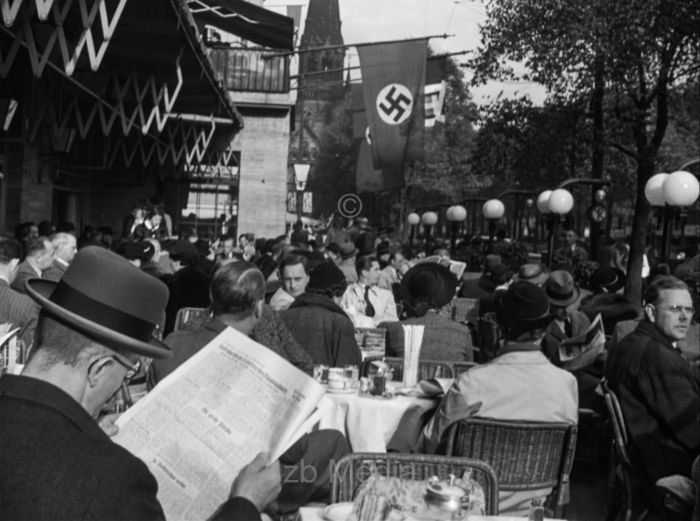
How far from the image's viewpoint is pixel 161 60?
50.8 feet

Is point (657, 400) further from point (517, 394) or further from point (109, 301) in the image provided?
point (109, 301)

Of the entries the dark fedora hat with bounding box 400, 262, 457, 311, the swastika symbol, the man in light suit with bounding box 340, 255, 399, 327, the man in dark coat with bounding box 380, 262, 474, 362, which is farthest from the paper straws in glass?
the swastika symbol

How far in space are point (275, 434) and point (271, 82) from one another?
2990 centimetres

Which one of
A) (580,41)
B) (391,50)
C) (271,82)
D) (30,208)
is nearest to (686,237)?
(271,82)

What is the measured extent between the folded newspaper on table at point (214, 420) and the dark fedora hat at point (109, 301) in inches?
8.4

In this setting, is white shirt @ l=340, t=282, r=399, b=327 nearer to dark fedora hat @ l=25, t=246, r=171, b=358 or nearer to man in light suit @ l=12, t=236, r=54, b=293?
man in light suit @ l=12, t=236, r=54, b=293

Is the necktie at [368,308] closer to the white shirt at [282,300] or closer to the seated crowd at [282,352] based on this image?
the seated crowd at [282,352]

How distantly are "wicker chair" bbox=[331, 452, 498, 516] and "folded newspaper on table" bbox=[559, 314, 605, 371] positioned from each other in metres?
4.41

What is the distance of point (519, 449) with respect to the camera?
16.0 ft

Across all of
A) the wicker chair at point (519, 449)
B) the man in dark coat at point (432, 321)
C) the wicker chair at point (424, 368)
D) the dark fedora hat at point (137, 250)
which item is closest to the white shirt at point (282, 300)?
the man in dark coat at point (432, 321)

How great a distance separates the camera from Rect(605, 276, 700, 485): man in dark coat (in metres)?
5.37

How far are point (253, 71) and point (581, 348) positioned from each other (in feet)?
79.1

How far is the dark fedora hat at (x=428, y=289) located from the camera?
7.98 meters

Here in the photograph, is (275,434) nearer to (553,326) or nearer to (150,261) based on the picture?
(553,326)
